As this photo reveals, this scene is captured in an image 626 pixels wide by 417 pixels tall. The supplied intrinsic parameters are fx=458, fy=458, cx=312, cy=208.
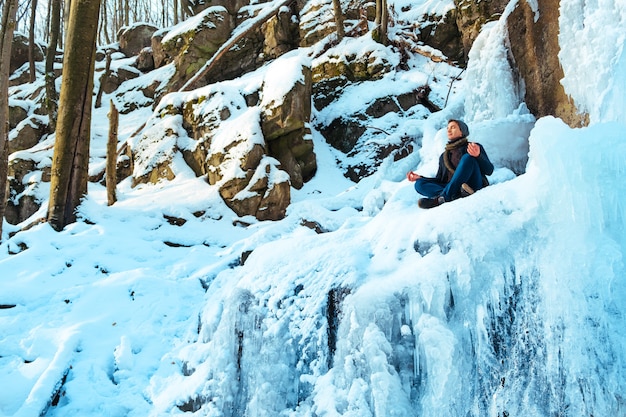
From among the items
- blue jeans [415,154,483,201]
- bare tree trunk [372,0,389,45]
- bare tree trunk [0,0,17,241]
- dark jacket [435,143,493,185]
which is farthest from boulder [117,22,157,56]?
blue jeans [415,154,483,201]

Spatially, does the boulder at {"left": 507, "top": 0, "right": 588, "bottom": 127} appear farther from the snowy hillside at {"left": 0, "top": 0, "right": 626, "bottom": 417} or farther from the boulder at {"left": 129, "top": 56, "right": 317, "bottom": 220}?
the boulder at {"left": 129, "top": 56, "right": 317, "bottom": 220}

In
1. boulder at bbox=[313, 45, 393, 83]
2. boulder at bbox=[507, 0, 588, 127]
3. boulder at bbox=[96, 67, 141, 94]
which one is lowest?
boulder at bbox=[96, 67, 141, 94]

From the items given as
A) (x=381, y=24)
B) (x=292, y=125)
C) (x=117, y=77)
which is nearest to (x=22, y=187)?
(x=292, y=125)

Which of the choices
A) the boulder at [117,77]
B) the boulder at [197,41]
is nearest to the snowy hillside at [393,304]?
the boulder at [197,41]

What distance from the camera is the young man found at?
4012 mm

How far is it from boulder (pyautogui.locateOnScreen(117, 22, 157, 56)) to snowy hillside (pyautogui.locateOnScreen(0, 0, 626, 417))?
14.5 m

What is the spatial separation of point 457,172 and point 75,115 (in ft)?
17.6

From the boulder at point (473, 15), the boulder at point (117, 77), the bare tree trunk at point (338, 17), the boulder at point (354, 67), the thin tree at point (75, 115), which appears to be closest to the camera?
the thin tree at point (75, 115)

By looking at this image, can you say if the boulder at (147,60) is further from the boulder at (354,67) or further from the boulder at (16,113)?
the boulder at (354,67)

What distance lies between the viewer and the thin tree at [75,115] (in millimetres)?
6391

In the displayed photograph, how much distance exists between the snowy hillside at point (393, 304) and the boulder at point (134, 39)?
47.5ft

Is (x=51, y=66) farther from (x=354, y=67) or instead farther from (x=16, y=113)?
(x=354, y=67)

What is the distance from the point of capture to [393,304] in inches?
118

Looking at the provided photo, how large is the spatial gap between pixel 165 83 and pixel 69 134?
28.0ft
